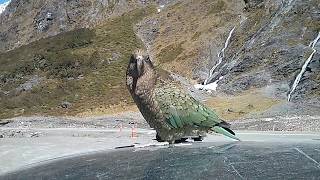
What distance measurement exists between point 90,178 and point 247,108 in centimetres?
3616

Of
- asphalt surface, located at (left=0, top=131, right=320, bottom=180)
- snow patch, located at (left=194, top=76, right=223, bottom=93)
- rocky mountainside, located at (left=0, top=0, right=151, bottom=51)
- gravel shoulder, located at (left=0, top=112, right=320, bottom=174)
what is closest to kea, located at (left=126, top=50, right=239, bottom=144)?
asphalt surface, located at (left=0, top=131, right=320, bottom=180)

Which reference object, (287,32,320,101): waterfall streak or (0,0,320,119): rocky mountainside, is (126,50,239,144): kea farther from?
(287,32,320,101): waterfall streak

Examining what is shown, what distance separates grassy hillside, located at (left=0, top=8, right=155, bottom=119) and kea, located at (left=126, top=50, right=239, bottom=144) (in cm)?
4341

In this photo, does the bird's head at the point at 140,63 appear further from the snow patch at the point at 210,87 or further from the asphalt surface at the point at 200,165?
the snow patch at the point at 210,87

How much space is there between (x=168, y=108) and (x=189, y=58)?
56.6 m

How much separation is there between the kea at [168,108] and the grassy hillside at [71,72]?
43409 millimetres

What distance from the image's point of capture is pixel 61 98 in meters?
62.9

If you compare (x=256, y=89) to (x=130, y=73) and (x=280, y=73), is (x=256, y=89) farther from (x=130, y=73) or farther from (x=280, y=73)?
(x=130, y=73)

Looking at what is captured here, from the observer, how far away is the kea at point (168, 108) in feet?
34.2

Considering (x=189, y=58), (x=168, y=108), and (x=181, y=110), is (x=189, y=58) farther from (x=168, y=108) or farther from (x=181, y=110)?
(x=181, y=110)

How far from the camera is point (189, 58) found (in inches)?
2638

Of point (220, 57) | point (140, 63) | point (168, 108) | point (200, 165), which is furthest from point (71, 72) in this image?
point (200, 165)

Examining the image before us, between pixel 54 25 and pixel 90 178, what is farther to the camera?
pixel 54 25

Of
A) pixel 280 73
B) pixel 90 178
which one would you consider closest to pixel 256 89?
pixel 280 73
